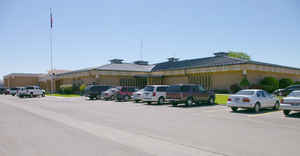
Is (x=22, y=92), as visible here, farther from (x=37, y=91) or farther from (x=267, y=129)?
(x=267, y=129)

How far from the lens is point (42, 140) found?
8.34m

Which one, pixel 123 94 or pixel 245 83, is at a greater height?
pixel 245 83

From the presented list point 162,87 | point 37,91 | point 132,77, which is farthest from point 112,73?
point 162,87

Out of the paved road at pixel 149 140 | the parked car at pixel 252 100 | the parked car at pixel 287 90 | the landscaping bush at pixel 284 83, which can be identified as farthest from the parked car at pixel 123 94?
the landscaping bush at pixel 284 83

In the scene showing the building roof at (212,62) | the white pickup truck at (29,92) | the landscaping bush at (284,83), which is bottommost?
the white pickup truck at (29,92)

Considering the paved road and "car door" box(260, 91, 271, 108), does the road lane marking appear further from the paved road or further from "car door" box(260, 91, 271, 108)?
"car door" box(260, 91, 271, 108)

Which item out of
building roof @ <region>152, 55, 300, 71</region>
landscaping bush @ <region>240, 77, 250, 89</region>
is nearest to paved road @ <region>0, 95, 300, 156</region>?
landscaping bush @ <region>240, 77, 250, 89</region>

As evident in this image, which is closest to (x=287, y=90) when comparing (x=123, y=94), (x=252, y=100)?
(x=252, y=100)

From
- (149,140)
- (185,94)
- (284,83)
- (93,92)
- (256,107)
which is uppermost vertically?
(284,83)

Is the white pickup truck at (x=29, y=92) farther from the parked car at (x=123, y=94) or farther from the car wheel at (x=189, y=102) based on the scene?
the car wheel at (x=189, y=102)

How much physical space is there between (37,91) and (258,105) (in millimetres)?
34860

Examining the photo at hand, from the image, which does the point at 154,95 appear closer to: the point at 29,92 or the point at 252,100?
the point at 252,100

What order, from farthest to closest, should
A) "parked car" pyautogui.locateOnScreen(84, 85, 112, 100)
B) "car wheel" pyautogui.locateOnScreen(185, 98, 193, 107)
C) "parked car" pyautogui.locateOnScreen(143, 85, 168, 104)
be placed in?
"parked car" pyautogui.locateOnScreen(84, 85, 112, 100) < "parked car" pyautogui.locateOnScreen(143, 85, 168, 104) < "car wheel" pyautogui.locateOnScreen(185, 98, 193, 107)

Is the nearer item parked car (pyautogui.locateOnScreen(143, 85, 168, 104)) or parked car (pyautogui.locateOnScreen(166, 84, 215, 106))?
parked car (pyautogui.locateOnScreen(166, 84, 215, 106))
